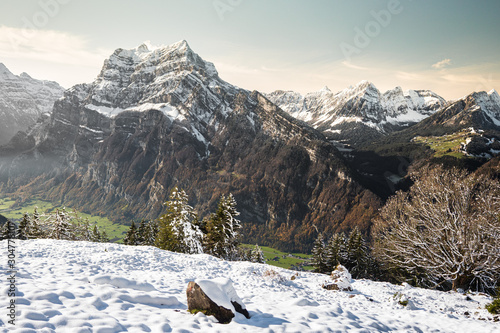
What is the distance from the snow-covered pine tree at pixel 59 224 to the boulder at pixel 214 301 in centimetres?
4432

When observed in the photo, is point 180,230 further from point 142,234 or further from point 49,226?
point 49,226

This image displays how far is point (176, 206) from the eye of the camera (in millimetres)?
38750

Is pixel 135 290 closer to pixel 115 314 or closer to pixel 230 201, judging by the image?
pixel 115 314

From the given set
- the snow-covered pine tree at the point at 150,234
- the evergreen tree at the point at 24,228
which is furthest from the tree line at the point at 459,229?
the evergreen tree at the point at 24,228

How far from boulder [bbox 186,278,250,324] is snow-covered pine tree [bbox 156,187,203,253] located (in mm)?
26006

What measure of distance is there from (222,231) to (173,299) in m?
28.8

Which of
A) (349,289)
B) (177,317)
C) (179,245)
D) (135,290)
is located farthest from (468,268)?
(179,245)

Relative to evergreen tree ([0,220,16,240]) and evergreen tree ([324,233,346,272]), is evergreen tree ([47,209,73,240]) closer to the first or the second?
evergreen tree ([0,220,16,240])

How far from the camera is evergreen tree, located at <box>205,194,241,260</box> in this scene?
3906 cm

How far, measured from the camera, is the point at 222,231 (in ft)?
128

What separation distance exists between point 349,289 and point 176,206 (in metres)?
→ 28.6

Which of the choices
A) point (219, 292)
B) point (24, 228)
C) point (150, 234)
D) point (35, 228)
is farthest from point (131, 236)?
point (219, 292)

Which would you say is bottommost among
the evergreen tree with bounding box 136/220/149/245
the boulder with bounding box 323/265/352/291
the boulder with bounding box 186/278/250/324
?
the evergreen tree with bounding box 136/220/149/245

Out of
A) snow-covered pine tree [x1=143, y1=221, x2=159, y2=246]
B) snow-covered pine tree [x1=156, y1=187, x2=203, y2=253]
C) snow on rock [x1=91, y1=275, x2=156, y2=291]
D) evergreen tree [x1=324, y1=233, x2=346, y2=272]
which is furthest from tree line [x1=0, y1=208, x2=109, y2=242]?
evergreen tree [x1=324, y1=233, x2=346, y2=272]
